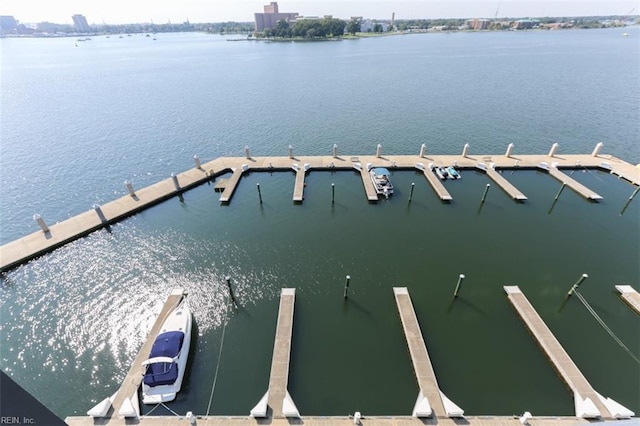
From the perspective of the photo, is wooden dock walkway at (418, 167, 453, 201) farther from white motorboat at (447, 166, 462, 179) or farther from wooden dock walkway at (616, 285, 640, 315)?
wooden dock walkway at (616, 285, 640, 315)

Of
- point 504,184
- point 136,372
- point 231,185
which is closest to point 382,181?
point 504,184

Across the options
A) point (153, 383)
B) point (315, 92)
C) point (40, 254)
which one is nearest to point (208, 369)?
point (153, 383)

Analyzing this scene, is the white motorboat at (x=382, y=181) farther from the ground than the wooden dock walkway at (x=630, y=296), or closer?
farther from the ground

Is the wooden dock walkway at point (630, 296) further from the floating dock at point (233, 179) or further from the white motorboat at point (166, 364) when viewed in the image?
the white motorboat at point (166, 364)

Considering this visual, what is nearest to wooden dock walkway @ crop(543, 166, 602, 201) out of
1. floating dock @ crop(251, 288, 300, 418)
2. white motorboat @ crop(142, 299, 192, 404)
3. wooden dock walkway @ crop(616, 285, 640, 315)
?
wooden dock walkway @ crop(616, 285, 640, 315)

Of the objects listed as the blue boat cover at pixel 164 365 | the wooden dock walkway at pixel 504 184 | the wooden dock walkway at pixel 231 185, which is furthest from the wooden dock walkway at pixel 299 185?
the wooden dock walkway at pixel 504 184
